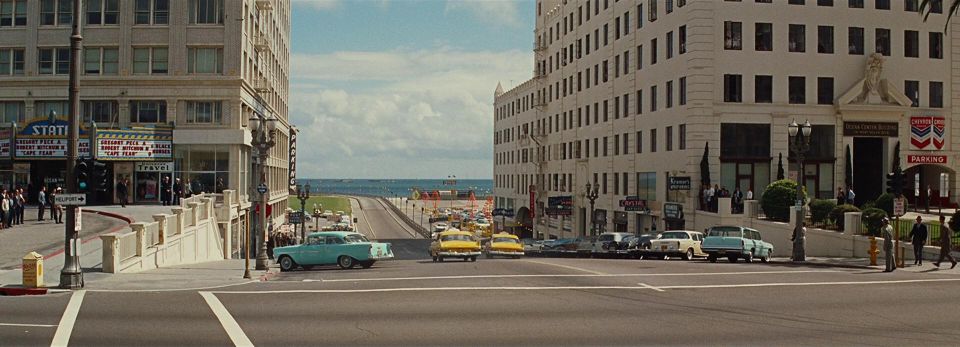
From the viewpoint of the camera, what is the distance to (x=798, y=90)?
51.9 meters

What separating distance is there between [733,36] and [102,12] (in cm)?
3902

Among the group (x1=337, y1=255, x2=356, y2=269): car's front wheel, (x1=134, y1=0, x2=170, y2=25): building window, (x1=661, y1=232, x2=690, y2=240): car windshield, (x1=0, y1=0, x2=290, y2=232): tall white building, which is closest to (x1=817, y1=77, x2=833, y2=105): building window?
(x1=661, y1=232, x2=690, y2=240): car windshield

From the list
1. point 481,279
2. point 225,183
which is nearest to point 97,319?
point 481,279

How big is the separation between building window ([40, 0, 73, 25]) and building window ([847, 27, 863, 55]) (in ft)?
160

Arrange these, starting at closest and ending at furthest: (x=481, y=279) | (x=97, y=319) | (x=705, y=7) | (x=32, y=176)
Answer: (x=97, y=319) → (x=481, y=279) → (x=705, y=7) → (x=32, y=176)

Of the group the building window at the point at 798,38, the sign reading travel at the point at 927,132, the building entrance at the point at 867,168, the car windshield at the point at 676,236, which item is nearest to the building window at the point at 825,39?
the building window at the point at 798,38

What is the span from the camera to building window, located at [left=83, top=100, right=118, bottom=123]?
5484 cm

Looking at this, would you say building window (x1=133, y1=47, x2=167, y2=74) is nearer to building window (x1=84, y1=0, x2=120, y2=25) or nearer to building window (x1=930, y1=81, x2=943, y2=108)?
building window (x1=84, y1=0, x2=120, y2=25)

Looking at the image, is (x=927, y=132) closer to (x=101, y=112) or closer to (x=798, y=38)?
(x=798, y=38)

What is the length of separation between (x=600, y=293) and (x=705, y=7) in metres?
32.9

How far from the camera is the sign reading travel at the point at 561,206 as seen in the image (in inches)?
2854

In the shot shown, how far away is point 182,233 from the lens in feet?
120

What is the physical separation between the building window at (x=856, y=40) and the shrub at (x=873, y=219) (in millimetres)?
20090

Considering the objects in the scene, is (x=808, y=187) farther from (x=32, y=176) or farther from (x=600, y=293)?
(x=32, y=176)
